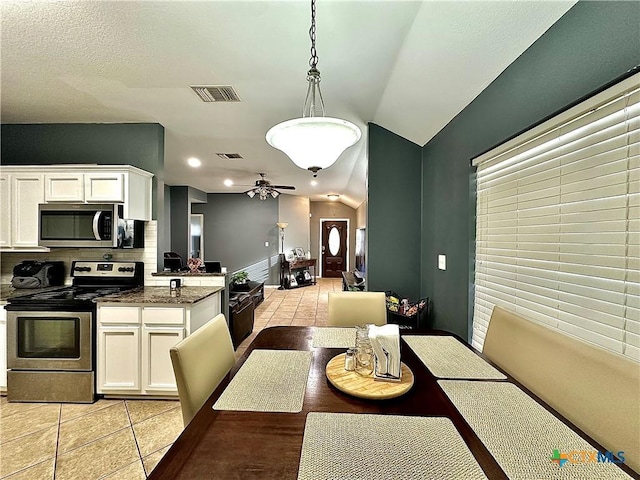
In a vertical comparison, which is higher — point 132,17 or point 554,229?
point 132,17

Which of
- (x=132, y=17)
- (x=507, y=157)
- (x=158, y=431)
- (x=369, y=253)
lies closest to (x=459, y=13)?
(x=507, y=157)

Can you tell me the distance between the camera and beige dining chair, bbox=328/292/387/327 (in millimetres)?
2234

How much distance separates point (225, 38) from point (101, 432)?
9.13ft

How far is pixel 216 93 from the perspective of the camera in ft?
8.43

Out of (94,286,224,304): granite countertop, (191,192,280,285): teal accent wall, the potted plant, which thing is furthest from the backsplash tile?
(191,192,280,285): teal accent wall

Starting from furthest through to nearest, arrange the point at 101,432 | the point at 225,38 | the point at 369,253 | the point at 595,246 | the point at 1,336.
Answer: the point at 369,253 < the point at 1,336 < the point at 101,432 < the point at 225,38 < the point at 595,246

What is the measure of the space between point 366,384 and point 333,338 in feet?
1.99

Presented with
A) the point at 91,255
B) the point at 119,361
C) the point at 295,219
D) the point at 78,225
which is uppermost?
the point at 295,219

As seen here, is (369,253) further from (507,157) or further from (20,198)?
(20,198)

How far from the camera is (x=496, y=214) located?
79.4 inches

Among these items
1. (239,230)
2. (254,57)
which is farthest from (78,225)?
(239,230)

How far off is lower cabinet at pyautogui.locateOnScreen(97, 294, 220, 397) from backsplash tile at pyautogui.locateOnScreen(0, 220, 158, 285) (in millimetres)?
704

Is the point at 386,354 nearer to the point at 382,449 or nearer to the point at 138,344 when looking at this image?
the point at 382,449

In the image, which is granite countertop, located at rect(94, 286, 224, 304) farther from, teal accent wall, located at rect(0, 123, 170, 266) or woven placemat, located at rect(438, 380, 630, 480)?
woven placemat, located at rect(438, 380, 630, 480)
